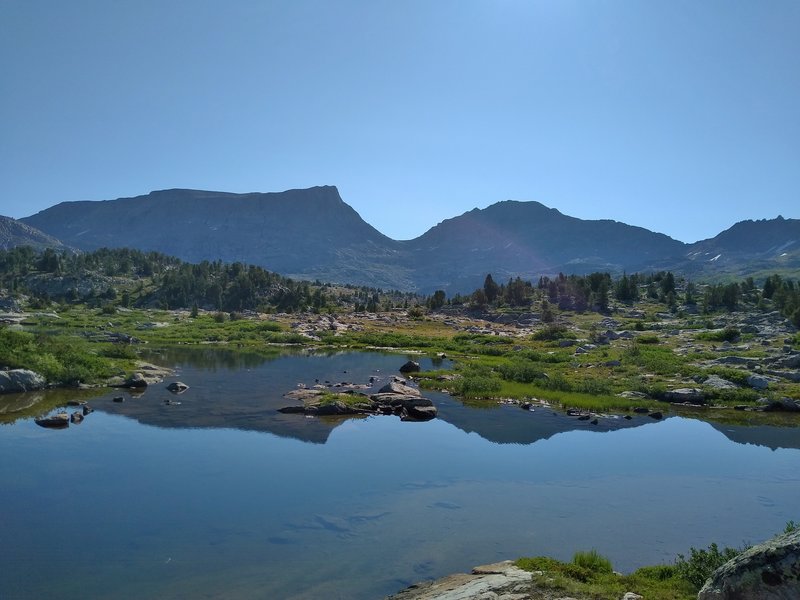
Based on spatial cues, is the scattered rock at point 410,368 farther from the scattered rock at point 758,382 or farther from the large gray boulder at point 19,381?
the large gray boulder at point 19,381

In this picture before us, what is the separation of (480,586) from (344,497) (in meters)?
10.9

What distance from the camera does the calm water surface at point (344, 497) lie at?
17.1 metres

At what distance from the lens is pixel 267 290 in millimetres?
172875

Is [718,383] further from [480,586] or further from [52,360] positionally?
[52,360]

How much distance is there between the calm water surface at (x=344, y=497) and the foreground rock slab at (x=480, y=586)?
1.21 m

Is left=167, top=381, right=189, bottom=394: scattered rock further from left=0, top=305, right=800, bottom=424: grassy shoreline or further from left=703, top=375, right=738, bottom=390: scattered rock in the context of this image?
left=703, top=375, right=738, bottom=390: scattered rock

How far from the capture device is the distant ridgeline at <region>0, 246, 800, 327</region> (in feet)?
404

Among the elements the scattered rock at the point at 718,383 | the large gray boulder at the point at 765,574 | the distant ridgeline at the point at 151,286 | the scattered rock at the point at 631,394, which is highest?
the distant ridgeline at the point at 151,286

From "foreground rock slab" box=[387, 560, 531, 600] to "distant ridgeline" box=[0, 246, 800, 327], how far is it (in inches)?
3912

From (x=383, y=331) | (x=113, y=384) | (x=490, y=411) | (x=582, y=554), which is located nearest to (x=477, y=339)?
(x=383, y=331)

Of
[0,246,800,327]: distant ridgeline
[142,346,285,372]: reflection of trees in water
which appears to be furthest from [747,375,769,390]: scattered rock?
[0,246,800,327]: distant ridgeline

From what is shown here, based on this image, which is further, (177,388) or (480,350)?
(480,350)

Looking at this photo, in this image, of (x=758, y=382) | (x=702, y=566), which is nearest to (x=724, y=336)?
(x=758, y=382)

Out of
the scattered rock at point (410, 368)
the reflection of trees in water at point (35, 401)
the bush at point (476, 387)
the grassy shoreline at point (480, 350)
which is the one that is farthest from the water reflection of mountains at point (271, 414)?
the scattered rock at point (410, 368)
